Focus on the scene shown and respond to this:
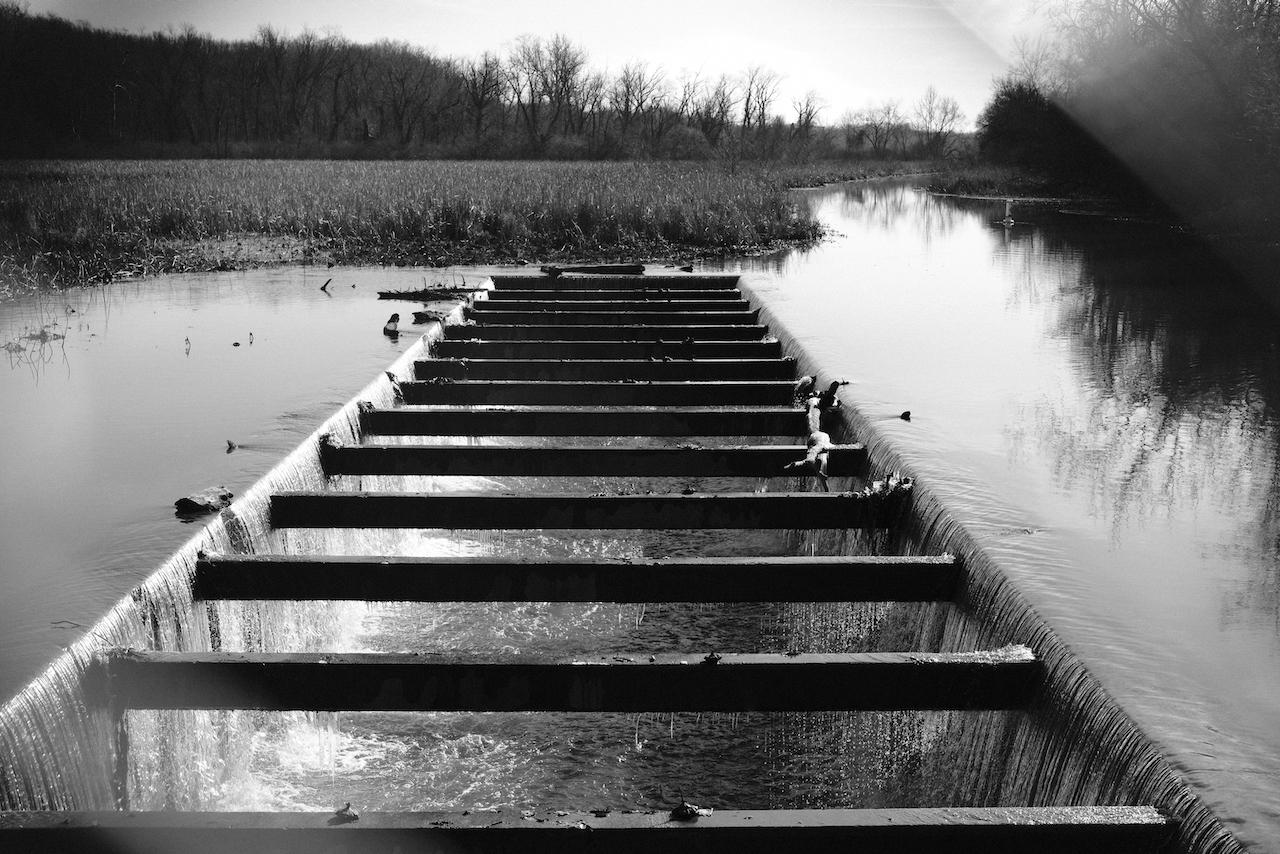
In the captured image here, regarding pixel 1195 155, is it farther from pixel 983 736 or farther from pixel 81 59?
pixel 81 59

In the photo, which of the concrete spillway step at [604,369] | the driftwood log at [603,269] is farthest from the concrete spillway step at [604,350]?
the driftwood log at [603,269]

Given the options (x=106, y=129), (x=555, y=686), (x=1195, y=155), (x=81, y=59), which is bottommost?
(x=555, y=686)

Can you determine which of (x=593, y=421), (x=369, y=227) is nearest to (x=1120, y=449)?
(x=593, y=421)

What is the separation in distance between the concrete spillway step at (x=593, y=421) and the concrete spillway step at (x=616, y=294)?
533 centimetres

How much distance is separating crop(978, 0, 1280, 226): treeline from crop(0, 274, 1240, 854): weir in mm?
20586

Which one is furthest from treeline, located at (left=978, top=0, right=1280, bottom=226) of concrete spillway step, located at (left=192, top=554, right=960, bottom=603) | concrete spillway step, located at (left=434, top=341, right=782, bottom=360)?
concrete spillway step, located at (left=192, top=554, right=960, bottom=603)

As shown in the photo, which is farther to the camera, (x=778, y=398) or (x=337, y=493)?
(x=778, y=398)

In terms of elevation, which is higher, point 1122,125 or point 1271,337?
point 1122,125

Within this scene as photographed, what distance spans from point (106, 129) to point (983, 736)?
330 feet

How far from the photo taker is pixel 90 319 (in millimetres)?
10922

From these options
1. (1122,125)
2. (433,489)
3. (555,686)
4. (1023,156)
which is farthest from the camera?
(1023,156)

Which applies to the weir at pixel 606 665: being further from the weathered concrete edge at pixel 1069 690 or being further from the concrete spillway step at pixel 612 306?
the concrete spillway step at pixel 612 306

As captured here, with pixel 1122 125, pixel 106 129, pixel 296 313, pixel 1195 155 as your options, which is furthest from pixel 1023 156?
pixel 106 129

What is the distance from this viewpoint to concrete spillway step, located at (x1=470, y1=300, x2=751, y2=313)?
11.0 metres
